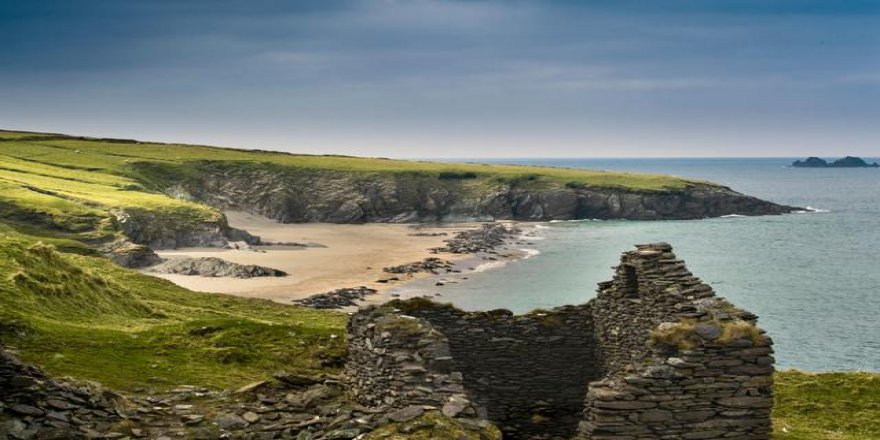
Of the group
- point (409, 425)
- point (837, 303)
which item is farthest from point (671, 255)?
point (837, 303)

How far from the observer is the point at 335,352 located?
75.4ft

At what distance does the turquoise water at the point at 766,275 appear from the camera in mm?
63125

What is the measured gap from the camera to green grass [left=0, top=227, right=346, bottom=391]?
19281 millimetres

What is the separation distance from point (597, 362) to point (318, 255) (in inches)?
3363

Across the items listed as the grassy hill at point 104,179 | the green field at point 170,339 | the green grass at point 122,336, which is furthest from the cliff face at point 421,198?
the green grass at point 122,336

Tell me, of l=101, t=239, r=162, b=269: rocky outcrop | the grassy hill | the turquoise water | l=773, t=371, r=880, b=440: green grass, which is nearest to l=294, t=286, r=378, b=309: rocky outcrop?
the turquoise water

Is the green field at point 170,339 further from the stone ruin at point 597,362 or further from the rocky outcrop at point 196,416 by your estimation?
the stone ruin at point 597,362

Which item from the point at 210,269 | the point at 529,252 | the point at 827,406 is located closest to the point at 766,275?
the point at 529,252

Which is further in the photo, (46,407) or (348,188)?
(348,188)

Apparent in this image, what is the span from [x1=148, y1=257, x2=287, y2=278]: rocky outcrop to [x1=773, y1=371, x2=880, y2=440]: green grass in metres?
61.7

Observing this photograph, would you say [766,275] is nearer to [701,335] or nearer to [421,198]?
[701,335]

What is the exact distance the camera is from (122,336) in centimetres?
2253

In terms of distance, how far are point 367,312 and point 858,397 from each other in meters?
17.7

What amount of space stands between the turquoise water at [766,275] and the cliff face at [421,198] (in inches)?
590
